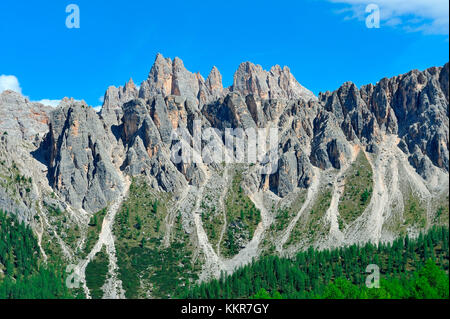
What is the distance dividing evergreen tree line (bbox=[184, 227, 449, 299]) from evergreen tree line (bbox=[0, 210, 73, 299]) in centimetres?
4112

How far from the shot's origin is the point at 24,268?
16238 cm

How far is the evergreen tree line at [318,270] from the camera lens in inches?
5743

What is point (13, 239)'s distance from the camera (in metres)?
172

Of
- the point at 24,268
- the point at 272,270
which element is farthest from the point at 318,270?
the point at 24,268

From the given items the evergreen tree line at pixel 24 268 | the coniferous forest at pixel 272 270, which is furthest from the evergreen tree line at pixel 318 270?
the evergreen tree line at pixel 24 268

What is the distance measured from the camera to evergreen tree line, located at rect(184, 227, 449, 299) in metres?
146

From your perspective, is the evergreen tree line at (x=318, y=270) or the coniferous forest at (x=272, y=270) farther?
the evergreen tree line at (x=318, y=270)

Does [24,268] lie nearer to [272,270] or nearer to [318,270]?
[272,270]

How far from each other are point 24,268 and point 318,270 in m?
93.7

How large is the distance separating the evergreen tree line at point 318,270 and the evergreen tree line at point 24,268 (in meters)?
41.1

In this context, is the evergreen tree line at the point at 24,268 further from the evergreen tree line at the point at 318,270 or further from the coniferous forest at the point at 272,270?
the evergreen tree line at the point at 318,270
